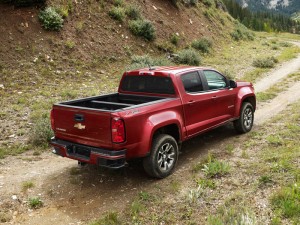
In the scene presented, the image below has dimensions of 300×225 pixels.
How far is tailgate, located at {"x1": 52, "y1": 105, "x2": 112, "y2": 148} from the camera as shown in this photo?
5.35m

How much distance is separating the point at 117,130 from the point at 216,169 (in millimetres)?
2068

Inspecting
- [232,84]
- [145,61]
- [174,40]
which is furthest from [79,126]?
[174,40]

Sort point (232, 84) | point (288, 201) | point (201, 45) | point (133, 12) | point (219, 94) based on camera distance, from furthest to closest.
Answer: point (201, 45)
point (133, 12)
point (232, 84)
point (219, 94)
point (288, 201)

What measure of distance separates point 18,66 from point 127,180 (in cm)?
837

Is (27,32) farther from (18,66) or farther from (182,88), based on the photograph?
(182,88)

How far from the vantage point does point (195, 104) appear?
22.3 feet

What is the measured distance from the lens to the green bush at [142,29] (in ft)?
58.3

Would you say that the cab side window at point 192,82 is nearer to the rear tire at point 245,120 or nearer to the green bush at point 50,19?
the rear tire at point 245,120

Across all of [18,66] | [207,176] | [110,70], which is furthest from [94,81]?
[207,176]

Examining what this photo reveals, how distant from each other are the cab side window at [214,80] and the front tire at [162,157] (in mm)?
1949

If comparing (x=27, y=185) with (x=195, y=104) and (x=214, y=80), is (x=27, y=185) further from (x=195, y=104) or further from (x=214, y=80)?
(x=214, y=80)

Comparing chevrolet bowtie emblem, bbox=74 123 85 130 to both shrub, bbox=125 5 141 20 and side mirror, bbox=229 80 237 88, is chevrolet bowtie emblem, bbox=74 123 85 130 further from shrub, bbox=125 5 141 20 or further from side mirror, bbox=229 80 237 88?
shrub, bbox=125 5 141 20

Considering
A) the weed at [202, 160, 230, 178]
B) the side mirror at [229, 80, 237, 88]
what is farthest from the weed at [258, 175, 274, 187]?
the side mirror at [229, 80, 237, 88]

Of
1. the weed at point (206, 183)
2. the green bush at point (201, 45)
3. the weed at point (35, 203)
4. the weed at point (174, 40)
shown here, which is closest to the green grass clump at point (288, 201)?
the weed at point (206, 183)
